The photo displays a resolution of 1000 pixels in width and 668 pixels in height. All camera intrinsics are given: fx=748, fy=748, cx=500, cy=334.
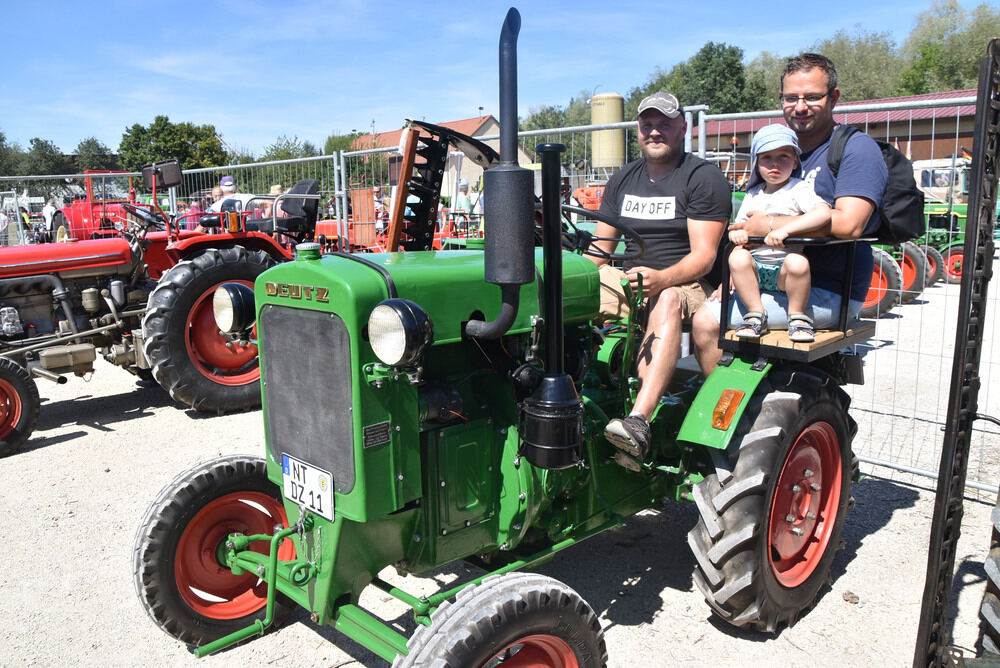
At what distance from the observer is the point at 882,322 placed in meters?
9.55

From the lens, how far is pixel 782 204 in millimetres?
3168

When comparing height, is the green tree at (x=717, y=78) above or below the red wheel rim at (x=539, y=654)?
above

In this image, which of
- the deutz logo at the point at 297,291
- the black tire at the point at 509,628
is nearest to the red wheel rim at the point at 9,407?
Answer: the deutz logo at the point at 297,291

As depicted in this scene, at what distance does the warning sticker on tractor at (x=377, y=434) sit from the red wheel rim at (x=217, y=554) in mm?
971

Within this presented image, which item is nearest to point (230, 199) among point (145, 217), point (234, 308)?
point (145, 217)

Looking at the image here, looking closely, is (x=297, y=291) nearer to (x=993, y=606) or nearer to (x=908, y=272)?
(x=993, y=606)

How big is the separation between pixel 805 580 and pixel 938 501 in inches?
51.2

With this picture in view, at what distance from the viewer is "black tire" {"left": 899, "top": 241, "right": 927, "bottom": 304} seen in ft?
33.5

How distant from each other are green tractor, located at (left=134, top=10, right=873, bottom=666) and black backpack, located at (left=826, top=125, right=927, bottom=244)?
1.49 ft

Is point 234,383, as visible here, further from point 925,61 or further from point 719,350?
point 925,61

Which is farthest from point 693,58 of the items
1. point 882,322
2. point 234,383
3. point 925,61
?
point 234,383

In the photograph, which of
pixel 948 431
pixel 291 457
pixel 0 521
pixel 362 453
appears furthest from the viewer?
pixel 0 521

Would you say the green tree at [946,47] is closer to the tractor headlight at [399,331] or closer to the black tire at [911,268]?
the black tire at [911,268]

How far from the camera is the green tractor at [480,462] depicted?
6.88ft
